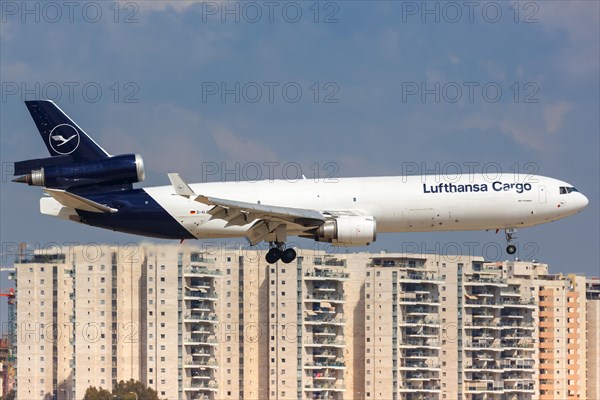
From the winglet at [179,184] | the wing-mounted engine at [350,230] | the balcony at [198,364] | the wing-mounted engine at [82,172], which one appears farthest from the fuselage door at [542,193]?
the balcony at [198,364]

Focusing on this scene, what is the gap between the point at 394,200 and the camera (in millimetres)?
81812

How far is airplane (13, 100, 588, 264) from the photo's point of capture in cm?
8125

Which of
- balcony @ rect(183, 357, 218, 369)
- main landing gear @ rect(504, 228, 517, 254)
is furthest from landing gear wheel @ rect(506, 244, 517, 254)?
balcony @ rect(183, 357, 218, 369)

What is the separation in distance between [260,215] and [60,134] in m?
14.0

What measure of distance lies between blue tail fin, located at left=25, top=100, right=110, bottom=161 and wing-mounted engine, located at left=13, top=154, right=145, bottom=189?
1323 mm

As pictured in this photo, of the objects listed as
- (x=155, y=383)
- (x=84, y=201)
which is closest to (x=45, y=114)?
(x=84, y=201)

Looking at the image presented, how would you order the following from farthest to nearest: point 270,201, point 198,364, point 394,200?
point 198,364 < point 270,201 < point 394,200

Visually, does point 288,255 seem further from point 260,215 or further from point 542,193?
point 542,193

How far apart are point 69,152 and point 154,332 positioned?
374 feet

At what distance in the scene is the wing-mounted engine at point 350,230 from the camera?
79.6 meters

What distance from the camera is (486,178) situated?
83.8m

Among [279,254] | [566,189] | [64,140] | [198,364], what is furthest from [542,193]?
[198,364]

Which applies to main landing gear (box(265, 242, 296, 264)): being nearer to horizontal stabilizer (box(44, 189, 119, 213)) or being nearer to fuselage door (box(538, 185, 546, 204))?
horizontal stabilizer (box(44, 189, 119, 213))

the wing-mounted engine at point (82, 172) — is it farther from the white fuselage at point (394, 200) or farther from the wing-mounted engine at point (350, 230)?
the wing-mounted engine at point (350, 230)
